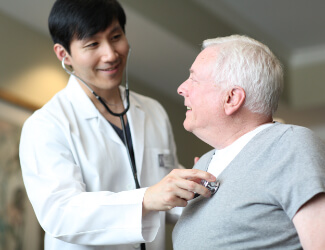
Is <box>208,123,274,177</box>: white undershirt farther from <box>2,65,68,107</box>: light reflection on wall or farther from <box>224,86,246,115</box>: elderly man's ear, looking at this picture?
<box>2,65,68,107</box>: light reflection on wall

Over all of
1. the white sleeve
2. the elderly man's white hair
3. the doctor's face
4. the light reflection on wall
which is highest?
the light reflection on wall

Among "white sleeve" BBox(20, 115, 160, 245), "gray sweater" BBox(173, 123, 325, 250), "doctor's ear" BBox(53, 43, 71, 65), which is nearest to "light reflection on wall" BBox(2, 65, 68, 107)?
"doctor's ear" BBox(53, 43, 71, 65)

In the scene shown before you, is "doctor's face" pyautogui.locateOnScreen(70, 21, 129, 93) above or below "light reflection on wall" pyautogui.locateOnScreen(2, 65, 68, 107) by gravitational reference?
below

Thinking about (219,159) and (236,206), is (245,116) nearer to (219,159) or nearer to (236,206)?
(219,159)

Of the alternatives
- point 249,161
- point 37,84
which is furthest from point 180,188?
point 37,84

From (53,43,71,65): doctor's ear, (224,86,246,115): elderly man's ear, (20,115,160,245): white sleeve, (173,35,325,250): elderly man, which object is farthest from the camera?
(53,43,71,65): doctor's ear

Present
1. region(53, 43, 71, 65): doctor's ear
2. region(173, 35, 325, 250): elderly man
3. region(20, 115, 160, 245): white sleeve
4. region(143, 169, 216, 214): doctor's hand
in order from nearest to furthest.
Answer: region(173, 35, 325, 250): elderly man → region(143, 169, 216, 214): doctor's hand → region(20, 115, 160, 245): white sleeve → region(53, 43, 71, 65): doctor's ear

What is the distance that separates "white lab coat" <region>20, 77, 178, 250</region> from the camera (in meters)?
1.56

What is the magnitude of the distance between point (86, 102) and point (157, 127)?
318 mm

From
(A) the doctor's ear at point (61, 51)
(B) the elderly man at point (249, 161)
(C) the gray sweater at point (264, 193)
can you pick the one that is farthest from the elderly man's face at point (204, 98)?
(A) the doctor's ear at point (61, 51)

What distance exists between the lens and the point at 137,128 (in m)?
2.04

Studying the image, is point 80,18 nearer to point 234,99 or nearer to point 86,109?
point 86,109

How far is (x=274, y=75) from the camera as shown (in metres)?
1.46

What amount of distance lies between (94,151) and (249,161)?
0.68m
